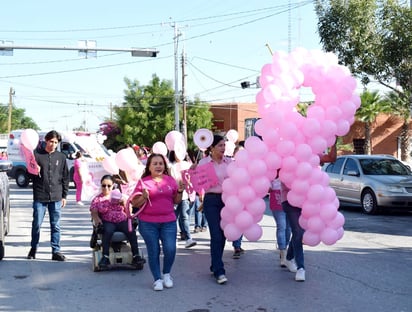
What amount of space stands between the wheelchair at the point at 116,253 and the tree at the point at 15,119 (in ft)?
314

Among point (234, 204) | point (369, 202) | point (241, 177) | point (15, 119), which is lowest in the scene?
point (369, 202)

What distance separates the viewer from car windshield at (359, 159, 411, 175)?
15.8 meters

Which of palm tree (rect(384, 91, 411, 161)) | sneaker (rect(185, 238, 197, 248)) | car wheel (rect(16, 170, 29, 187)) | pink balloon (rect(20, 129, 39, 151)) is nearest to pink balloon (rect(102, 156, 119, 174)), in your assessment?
Result: pink balloon (rect(20, 129, 39, 151))

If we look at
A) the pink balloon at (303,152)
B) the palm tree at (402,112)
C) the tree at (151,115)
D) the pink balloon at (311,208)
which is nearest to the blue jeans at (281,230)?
the pink balloon at (311,208)

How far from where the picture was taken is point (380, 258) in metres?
8.74

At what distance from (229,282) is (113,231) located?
1787 mm

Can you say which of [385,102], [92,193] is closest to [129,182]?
[92,193]

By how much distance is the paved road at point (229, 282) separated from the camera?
6.07 meters

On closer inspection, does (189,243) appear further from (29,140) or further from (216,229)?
(29,140)

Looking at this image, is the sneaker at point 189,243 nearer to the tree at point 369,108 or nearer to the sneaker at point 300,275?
the sneaker at point 300,275

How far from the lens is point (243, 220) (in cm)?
646

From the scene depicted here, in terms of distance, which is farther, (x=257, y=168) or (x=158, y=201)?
(x=158, y=201)

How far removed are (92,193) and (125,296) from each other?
2231 millimetres

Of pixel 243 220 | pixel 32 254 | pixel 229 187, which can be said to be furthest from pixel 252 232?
pixel 32 254
